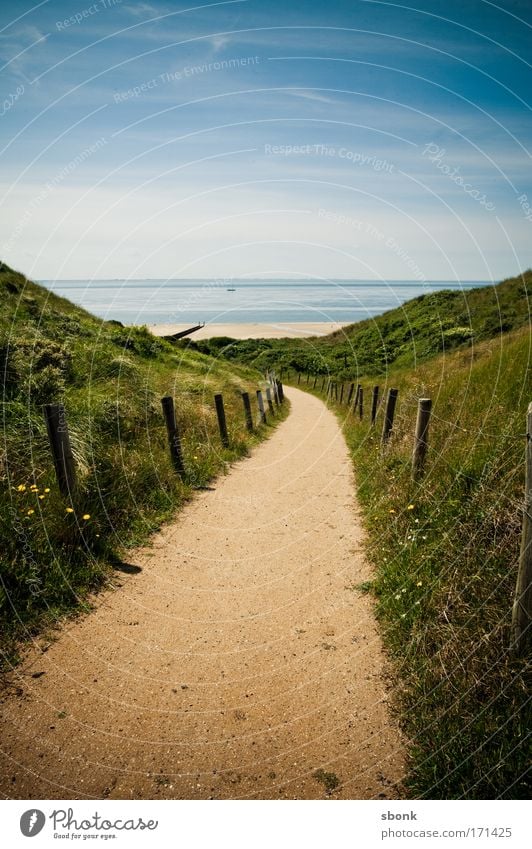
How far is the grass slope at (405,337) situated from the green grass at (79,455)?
18003 millimetres

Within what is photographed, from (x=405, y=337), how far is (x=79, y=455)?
121 ft

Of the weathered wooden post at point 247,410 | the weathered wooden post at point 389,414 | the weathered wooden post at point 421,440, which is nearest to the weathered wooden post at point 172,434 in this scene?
the weathered wooden post at point 389,414

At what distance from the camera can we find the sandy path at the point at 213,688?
9.79ft

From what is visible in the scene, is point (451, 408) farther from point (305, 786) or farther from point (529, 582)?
point (305, 786)

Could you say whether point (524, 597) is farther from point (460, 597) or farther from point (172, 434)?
point (172, 434)

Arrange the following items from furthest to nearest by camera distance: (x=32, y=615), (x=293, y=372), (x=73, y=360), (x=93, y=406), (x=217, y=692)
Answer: (x=293, y=372) → (x=73, y=360) → (x=93, y=406) → (x=32, y=615) → (x=217, y=692)

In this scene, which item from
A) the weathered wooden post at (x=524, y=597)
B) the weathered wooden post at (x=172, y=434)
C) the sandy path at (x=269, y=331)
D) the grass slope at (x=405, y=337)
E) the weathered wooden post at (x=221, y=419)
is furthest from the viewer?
the sandy path at (x=269, y=331)

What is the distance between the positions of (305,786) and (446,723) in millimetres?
1039

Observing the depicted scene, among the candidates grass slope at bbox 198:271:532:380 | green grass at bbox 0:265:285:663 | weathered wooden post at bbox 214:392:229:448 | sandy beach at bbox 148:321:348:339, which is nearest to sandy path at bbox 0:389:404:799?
green grass at bbox 0:265:285:663

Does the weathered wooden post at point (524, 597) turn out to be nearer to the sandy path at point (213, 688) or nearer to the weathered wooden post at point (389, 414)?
the sandy path at point (213, 688)

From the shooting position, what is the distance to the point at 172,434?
352 inches

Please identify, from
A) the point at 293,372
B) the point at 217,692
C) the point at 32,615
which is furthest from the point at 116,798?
the point at 293,372
